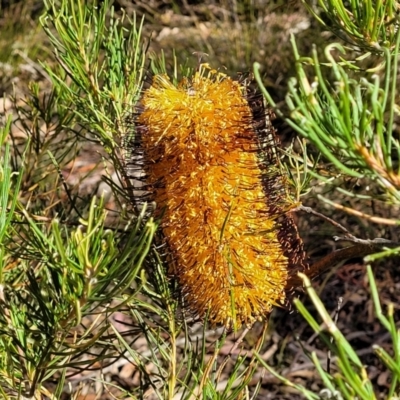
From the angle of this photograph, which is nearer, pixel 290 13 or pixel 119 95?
pixel 119 95

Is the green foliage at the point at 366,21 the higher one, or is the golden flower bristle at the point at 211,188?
the green foliage at the point at 366,21

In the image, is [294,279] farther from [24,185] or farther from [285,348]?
[285,348]

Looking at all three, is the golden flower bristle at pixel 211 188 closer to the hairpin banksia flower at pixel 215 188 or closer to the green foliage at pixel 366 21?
the hairpin banksia flower at pixel 215 188

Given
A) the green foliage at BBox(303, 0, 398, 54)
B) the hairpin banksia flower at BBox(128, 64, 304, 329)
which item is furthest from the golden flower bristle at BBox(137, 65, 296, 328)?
the green foliage at BBox(303, 0, 398, 54)

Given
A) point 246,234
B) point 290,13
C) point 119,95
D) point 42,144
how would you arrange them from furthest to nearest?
point 290,13
point 42,144
point 119,95
point 246,234

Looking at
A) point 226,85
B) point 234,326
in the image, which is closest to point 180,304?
point 234,326

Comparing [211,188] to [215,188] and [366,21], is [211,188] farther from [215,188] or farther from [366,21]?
[366,21]

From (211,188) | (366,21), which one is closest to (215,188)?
(211,188)

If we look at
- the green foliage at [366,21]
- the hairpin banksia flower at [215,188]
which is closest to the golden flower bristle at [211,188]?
the hairpin banksia flower at [215,188]
